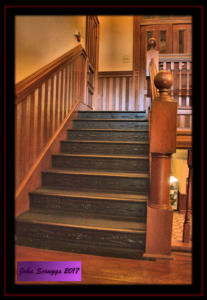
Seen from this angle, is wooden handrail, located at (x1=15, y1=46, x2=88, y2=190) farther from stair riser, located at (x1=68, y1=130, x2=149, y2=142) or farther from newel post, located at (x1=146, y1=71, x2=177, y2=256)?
newel post, located at (x1=146, y1=71, x2=177, y2=256)

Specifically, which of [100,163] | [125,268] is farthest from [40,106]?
[125,268]

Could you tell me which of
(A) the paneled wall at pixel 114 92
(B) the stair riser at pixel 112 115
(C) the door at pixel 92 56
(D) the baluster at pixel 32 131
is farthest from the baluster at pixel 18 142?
(A) the paneled wall at pixel 114 92

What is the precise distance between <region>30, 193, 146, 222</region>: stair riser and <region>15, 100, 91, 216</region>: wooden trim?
70 millimetres

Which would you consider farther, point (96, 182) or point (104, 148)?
point (104, 148)

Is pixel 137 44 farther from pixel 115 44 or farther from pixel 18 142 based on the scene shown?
pixel 18 142

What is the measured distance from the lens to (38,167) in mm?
1654

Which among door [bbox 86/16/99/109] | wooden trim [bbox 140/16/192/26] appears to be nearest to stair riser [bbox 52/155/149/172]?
door [bbox 86/16/99/109]

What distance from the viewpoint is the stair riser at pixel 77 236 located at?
1.22 meters

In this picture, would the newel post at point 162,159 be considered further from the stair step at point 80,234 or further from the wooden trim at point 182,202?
the wooden trim at point 182,202

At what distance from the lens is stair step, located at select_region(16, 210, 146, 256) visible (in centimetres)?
122

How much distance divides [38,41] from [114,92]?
2523mm
